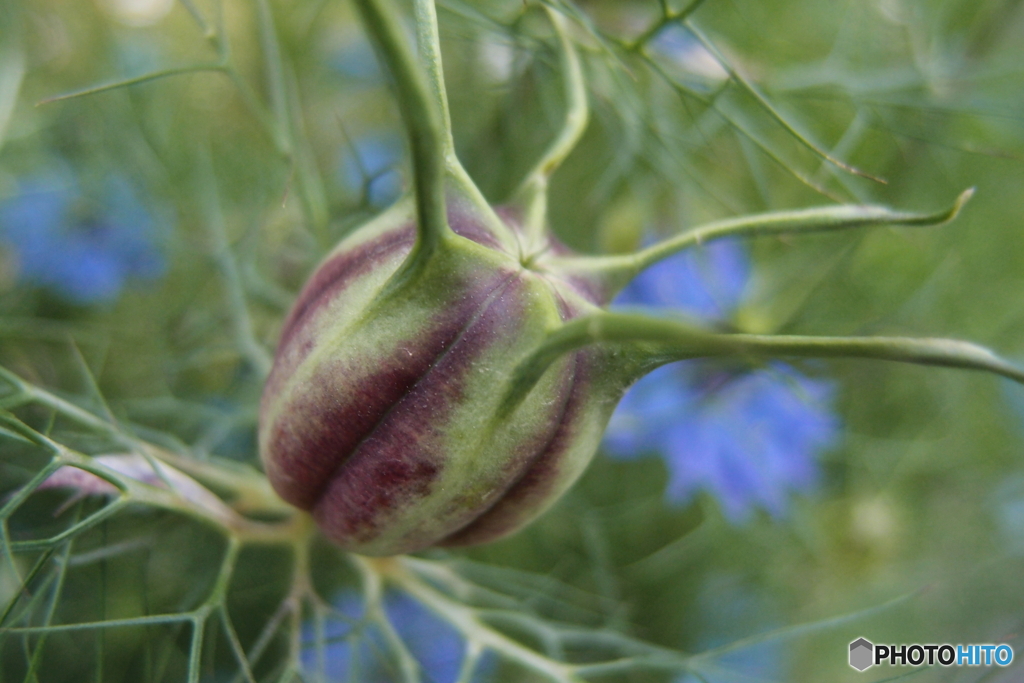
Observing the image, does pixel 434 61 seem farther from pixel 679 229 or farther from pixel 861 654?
pixel 861 654

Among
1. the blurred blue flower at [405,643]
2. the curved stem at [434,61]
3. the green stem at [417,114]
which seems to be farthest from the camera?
the blurred blue flower at [405,643]

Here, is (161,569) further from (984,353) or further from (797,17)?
(797,17)

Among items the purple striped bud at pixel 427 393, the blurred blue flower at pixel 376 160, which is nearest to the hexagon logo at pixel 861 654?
the purple striped bud at pixel 427 393

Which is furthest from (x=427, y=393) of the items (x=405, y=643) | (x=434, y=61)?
(x=405, y=643)

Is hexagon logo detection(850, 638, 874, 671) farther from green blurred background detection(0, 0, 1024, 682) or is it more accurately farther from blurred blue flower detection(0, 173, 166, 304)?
blurred blue flower detection(0, 173, 166, 304)

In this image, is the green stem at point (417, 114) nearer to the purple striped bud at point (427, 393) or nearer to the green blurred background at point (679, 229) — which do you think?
the purple striped bud at point (427, 393)

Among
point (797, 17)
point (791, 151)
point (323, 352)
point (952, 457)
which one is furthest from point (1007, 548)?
point (323, 352)

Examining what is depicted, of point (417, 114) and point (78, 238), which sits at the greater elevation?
point (78, 238)

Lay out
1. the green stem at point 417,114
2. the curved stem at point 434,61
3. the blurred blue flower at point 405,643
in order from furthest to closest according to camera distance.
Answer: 1. the blurred blue flower at point 405,643
2. the curved stem at point 434,61
3. the green stem at point 417,114
